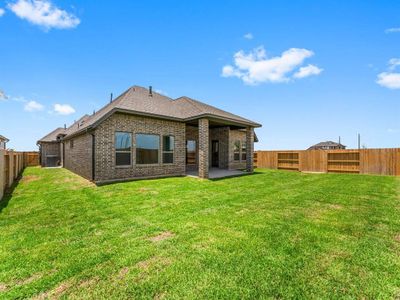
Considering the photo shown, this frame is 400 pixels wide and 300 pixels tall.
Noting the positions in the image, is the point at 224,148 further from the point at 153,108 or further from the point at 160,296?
the point at 160,296

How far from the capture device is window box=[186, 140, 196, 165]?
52.3 feet

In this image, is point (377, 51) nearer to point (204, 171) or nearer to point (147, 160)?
point (204, 171)

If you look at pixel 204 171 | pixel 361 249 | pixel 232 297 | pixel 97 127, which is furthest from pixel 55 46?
pixel 361 249

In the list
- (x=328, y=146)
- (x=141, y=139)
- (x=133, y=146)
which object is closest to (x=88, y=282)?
(x=133, y=146)

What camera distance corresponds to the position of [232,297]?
2303 mm

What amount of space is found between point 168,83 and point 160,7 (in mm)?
7042

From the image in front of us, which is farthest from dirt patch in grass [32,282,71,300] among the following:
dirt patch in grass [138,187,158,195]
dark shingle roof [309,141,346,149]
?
dark shingle roof [309,141,346,149]

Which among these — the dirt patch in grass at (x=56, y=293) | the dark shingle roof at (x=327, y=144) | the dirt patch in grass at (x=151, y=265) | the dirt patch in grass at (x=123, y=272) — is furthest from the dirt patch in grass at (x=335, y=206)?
the dark shingle roof at (x=327, y=144)

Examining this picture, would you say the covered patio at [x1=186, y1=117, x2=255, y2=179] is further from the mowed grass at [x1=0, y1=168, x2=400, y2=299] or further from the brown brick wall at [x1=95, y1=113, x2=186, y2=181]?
the mowed grass at [x1=0, y1=168, x2=400, y2=299]

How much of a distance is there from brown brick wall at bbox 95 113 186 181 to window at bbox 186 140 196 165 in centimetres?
267

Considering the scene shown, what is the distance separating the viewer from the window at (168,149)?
12.5m

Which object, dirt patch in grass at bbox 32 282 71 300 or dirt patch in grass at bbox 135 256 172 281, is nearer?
dirt patch in grass at bbox 32 282 71 300

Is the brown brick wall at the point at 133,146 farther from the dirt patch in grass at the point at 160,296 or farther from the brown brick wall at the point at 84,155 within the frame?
the dirt patch in grass at the point at 160,296

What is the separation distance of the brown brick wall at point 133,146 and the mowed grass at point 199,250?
4051 millimetres
